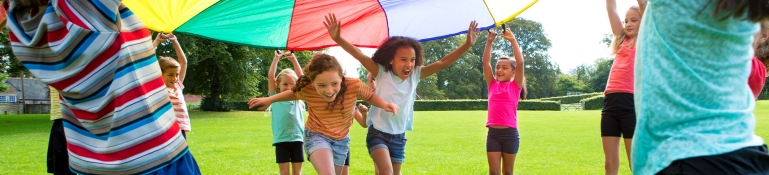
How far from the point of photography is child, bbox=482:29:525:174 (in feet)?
18.1

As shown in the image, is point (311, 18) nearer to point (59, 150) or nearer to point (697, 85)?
point (59, 150)

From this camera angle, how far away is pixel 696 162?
152cm

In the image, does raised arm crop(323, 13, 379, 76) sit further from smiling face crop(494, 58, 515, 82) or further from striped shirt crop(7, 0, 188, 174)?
striped shirt crop(7, 0, 188, 174)

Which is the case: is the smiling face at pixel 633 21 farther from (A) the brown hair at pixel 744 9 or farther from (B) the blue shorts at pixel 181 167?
(B) the blue shorts at pixel 181 167

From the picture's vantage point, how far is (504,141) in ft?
18.1

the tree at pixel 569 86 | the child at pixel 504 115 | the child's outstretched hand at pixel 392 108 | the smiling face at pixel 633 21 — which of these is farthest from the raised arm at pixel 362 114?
the tree at pixel 569 86

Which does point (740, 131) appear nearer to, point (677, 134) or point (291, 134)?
point (677, 134)

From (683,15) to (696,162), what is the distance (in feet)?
1.29

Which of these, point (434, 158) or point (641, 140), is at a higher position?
point (641, 140)

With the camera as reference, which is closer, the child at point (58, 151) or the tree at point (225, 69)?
the child at point (58, 151)

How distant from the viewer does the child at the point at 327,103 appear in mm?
4371

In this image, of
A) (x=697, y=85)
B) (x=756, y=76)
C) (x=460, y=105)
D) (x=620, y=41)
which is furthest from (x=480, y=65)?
(x=697, y=85)

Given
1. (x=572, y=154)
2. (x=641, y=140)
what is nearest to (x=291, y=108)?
(x=641, y=140)

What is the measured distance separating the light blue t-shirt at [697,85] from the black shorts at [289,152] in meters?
4.58
